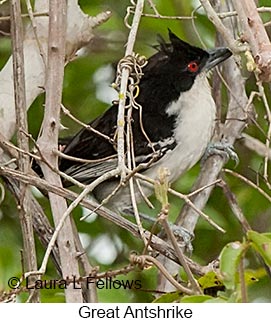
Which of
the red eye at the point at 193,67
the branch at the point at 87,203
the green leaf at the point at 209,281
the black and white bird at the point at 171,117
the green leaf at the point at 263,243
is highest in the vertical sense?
the red eye at the point at 193,67

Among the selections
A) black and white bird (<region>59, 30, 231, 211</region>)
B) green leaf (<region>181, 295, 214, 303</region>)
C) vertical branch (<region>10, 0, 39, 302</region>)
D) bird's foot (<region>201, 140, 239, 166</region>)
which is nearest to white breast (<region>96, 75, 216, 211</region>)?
black and white bird (<region>59, 30, 231, 211</region>)

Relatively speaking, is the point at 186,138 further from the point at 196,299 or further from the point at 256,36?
the point at 196,299

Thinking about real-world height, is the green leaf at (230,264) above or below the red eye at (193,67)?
below

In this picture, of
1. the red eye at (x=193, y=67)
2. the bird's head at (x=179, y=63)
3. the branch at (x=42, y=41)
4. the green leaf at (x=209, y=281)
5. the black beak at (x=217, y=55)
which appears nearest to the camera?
the green leaf at (x=209, y=281)

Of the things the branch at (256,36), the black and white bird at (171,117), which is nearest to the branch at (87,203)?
the branch at (256,36)

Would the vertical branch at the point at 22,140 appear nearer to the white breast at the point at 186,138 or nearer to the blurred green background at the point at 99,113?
the blurred green background at the point at 99,113

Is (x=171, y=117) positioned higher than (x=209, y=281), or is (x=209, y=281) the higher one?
(x=171, y=117)

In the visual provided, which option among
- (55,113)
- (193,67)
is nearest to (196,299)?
(55,113)

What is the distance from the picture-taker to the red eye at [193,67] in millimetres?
3155

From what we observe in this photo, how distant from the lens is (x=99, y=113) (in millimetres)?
3129

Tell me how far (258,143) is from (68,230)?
1.24m

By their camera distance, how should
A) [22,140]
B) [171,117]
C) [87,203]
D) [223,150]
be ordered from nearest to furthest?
[87,203] < [22,140] < [223,150] < [171,117]

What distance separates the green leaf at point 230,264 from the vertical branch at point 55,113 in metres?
0.48

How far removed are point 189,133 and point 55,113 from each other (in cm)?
128
